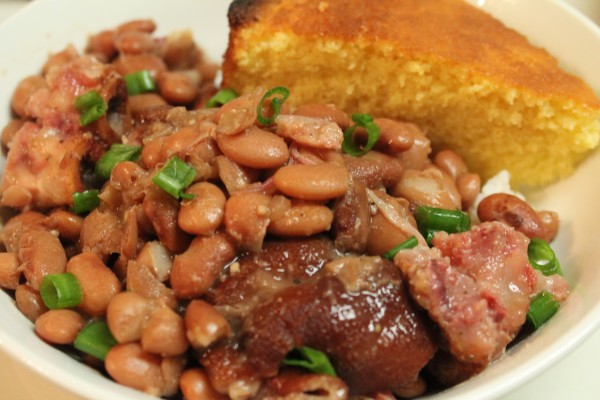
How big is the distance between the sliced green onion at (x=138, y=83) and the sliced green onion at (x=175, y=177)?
4.24ft

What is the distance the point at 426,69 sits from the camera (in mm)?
3150

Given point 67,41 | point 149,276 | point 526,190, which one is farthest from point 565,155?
→ point 67,41

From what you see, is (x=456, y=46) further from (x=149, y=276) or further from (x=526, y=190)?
(x=149, y=276)

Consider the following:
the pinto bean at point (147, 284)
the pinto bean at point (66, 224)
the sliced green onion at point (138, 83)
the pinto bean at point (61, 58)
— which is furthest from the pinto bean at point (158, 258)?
the pinto bean at point (61, 58)

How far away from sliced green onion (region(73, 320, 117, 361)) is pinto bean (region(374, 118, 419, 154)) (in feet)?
4.65

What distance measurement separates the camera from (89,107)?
123 inches

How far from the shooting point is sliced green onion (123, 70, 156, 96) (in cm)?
361

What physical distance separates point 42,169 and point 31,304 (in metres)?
0.78

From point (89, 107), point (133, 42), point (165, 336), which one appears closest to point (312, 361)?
point (165, 336)

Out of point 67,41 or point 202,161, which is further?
point 67,41

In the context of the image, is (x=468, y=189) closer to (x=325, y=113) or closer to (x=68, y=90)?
(x=325, y=113)

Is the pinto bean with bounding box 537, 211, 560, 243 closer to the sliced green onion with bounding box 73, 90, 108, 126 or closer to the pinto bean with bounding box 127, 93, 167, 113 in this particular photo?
the pinto bean with bounding box 127, 93, 167, 113

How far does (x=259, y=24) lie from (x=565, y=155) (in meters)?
1.72

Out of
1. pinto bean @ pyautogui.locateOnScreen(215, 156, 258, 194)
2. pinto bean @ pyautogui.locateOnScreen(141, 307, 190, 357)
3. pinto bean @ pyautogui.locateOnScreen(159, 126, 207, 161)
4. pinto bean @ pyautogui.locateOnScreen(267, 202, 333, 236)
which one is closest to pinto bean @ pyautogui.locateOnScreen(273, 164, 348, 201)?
pinto bean @ pyautogui.locateOnScreen(267, 202, 333, 236)
